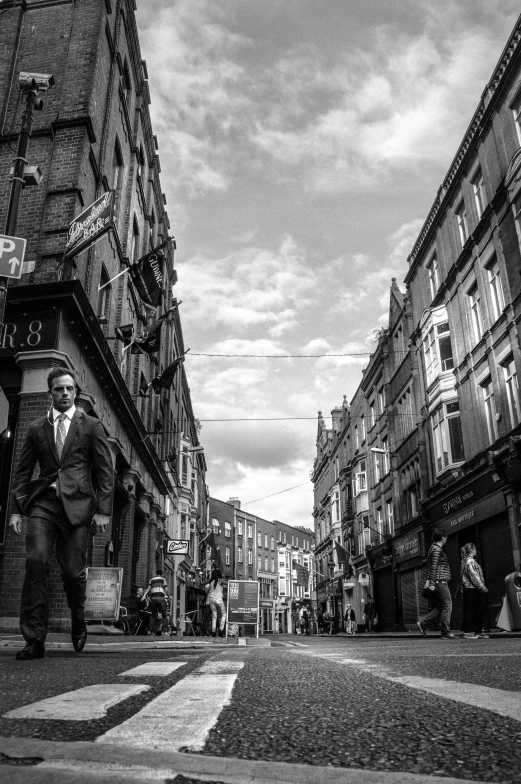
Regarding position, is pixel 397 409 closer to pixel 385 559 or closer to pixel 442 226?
pixel 385 559

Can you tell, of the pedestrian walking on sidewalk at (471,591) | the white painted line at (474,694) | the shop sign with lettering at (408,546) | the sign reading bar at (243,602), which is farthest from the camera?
the shop sign with lettering at (408,546)

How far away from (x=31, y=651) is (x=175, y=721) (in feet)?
9.85

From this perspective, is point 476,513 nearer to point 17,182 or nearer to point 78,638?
point 17,182

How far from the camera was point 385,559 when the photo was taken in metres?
32.5

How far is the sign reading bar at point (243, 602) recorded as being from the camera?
1962cm

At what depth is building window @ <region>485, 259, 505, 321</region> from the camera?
19094mm

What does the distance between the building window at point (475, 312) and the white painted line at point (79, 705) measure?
20.2m

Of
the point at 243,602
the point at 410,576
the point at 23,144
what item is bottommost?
the point at 243,602

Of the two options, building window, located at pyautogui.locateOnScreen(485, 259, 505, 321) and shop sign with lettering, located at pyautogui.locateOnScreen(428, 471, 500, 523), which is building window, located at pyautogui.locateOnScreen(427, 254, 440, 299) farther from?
shop sign with lettering, located at pyautogui.locateOnScreen(428, 471, 500, 523)

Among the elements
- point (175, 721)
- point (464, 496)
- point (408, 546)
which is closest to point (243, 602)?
point (464, 496)

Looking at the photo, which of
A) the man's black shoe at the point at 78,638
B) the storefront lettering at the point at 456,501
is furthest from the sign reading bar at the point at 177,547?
the man's black shoe at the point at 78,638

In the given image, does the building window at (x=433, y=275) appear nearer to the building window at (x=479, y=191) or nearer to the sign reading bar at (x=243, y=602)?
the building window at (x=479, y=191)

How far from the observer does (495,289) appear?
64.1 feet

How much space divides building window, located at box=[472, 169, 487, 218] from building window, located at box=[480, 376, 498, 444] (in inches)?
219
